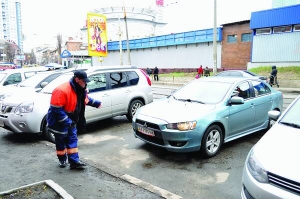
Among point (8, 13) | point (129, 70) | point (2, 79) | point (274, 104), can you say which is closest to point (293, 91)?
point (274, 104)

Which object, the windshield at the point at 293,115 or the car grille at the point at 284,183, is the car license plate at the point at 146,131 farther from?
the car grille at the point at 284,183

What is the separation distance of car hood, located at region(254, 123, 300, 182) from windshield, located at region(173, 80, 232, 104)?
214 cm

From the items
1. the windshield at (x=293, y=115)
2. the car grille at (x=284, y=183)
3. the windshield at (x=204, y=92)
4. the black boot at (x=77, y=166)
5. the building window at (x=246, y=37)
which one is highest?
the building window at (x=246, y=37)

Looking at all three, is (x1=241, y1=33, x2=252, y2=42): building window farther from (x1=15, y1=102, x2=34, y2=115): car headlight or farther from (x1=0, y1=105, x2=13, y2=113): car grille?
(x1=0, y1=105, x2=13, y2=113): car grille

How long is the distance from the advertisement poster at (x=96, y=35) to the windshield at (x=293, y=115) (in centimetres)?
2765

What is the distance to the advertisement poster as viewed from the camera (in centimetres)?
2897

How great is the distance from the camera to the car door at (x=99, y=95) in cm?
664

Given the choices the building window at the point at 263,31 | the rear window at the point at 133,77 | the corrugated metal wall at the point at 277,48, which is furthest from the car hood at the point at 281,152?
the building window at the point at 263,31

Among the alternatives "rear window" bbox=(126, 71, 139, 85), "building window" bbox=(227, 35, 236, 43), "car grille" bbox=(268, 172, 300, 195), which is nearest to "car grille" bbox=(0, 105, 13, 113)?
"rear window" bbox=(126, 71, 139, 85)

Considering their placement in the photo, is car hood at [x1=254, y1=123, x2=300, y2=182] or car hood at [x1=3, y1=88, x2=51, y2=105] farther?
car hood at [x1=3, y1=88, x2=51, y2=105]

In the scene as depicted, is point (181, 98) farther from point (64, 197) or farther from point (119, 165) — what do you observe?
point (64, 197)

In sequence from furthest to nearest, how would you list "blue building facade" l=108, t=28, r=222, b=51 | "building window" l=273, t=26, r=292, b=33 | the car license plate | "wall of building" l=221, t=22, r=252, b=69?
1. "blue building facade" l=108, t=28, r=222, b=51
2. "wall of building" l=221, t=22, r=252, b=69
3. "building window" l=273, t=26, r=292, b=33
4. the car license plate

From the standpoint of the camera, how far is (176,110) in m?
4.99

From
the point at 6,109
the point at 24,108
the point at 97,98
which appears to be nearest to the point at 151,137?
the point at 97,98
